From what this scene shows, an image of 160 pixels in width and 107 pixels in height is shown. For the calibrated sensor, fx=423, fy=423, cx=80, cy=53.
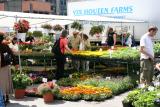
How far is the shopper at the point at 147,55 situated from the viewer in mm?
12116

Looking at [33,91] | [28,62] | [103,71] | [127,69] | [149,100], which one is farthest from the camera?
[28,62]

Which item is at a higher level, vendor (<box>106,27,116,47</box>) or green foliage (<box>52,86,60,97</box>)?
vendor (<box>106,27,116,47</box>)

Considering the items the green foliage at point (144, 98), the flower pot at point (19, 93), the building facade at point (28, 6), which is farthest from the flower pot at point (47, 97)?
the building facade at point (28, 6)

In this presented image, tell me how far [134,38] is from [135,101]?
1836 cm

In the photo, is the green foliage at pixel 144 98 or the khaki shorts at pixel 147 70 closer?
the green foliage at pixel 144 98

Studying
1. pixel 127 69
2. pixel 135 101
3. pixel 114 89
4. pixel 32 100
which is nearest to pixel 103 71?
pixel 127 69

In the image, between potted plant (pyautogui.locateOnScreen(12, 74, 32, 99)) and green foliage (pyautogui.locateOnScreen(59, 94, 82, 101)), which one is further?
potted plant (pyautogui.locateOnScreen(12, 74, 32, 99))

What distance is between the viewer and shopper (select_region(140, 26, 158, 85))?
39.8ft

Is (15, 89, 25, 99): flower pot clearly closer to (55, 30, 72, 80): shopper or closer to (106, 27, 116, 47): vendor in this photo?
(55, 30, 72, 80): shopper

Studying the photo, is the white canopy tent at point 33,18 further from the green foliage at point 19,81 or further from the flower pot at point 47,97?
the flower pot at point 47,97

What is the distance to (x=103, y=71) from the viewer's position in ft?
57.1

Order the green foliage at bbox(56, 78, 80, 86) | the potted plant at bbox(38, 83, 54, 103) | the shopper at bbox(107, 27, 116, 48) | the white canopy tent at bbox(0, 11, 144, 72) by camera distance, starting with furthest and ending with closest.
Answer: the shopper at bbox(107, 27, 116, 48) → the white canopy tent at bbox(0, 11, 144, 72) → the green foliage at bbox(56, 78, 80, 86) → the potted plant at bbox(38, 83, 54, 103)

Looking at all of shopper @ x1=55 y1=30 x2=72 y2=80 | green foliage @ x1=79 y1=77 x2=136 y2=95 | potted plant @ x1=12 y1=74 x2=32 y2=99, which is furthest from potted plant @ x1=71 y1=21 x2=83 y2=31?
potted plant @ x1=12 y1=74 x2=32 y2=99

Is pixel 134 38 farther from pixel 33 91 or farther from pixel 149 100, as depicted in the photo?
pixel 149 100
